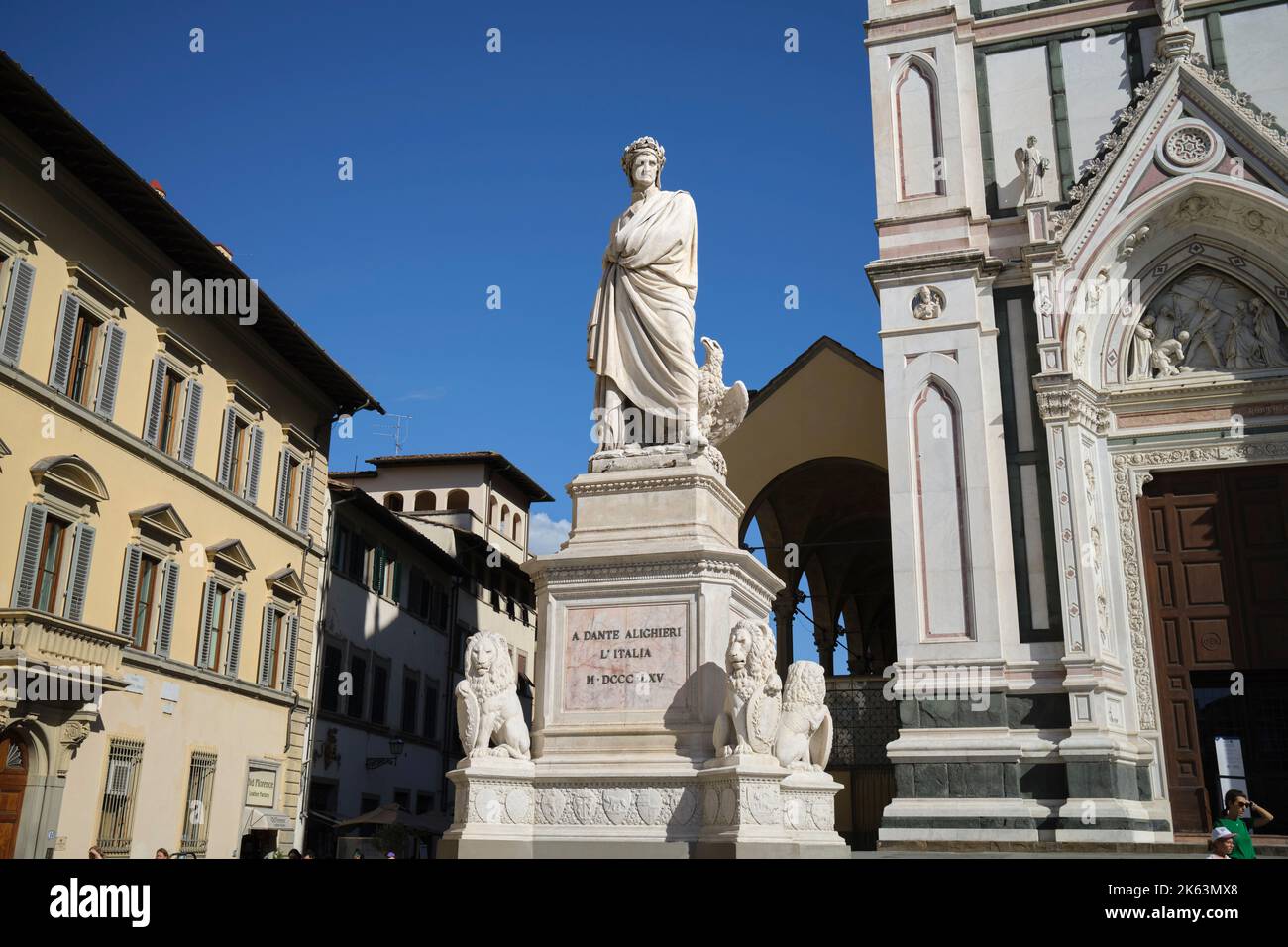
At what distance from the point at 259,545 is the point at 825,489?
13.3 m

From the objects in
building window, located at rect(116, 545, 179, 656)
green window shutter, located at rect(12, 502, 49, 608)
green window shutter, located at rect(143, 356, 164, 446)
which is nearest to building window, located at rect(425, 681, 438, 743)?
building window, located at rect(116, 545, 179, 656)

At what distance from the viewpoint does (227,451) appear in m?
26.4

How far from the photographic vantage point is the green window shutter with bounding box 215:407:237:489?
26141 mm

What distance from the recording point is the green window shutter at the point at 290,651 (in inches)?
1121

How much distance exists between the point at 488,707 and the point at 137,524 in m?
15.7

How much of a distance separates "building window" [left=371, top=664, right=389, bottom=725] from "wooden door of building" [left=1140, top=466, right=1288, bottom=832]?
2195cm

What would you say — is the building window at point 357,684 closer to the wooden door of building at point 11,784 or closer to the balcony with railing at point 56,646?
the balcony with railing at point 56,646

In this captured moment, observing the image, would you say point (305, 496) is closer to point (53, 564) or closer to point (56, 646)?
point (53, 564)

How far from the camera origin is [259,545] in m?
27.7

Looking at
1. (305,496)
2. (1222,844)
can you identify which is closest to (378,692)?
(305,496)

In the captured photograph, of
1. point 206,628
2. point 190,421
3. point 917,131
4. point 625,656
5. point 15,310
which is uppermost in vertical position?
point 917,131
